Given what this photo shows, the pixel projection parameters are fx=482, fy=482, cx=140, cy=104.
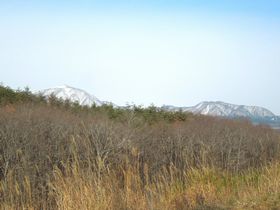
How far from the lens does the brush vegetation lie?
28.9ft

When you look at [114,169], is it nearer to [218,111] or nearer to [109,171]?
[109,171]

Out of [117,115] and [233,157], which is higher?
[117,115]

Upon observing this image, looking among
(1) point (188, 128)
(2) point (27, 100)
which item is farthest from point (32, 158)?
(2) point (27, 100)

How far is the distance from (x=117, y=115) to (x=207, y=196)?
9203 mm

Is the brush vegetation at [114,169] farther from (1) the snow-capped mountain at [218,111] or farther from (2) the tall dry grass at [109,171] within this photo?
(1) the snow-capped mountain at [218,111]

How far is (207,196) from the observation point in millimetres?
9500

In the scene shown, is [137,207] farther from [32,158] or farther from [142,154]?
[142,154]

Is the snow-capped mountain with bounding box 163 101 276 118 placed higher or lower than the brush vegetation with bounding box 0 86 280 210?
higher

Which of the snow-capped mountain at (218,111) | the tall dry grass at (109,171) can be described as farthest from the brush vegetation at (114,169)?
the snow-capped mountain at (218,111)

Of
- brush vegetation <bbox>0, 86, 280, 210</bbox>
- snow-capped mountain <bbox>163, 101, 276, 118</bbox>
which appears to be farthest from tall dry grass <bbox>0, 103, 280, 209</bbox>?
snow-capped mountain <bbox>163, 101, 276, 118</bbox>

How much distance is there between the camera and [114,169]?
437 inches

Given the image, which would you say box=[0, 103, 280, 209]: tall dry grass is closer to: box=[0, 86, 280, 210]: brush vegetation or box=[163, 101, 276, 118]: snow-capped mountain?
box=[0, 86, 280, 210]: brush vegetation

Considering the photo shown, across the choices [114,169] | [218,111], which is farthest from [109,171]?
[218,111]

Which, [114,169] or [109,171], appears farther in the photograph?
[114,169]
